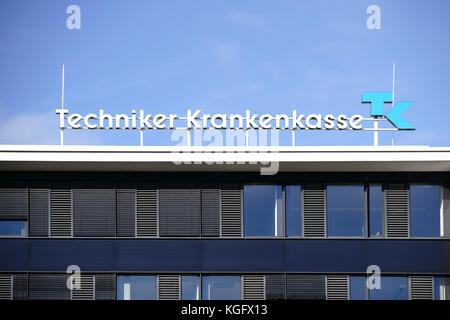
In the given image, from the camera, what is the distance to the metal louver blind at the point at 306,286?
2769cm

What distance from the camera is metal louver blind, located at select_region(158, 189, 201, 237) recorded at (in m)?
28.0

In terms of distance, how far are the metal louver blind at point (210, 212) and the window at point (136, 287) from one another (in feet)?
8.43

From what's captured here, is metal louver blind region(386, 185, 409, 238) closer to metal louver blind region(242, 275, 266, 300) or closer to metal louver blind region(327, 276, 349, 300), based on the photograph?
metal louver blind region(327, 276, 349, 300)

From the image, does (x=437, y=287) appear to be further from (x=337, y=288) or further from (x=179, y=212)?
(x=179, y=212)

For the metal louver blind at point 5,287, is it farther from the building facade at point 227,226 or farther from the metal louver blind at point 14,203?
the metal louver blind at point 14,203

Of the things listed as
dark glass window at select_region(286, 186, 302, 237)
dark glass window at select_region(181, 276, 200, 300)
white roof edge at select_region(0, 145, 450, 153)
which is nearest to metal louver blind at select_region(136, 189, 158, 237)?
dark glass window at select_region(181, 276, 200, 300)

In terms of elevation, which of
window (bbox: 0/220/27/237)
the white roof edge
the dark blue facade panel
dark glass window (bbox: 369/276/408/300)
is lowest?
dark glass window (bbox: 369/276/408/300)

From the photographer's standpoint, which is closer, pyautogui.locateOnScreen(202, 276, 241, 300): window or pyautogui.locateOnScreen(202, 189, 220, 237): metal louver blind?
pyautogui.locateOnScreen(202, 276, 241, 300): window

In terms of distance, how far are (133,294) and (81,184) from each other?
4.36m

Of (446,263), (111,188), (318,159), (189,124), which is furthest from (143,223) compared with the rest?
(446,263)

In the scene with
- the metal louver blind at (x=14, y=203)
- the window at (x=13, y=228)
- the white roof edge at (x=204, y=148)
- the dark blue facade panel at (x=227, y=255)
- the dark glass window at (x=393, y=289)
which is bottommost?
the dark glass window at (x=393, y=289)

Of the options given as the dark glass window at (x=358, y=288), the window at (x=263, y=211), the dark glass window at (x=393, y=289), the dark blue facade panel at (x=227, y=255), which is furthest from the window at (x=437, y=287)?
the window at (x=263, y=211)

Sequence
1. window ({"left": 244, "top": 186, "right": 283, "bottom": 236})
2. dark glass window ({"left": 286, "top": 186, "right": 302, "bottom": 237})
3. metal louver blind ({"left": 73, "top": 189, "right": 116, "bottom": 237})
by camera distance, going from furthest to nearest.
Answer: dark glass window ({"left": 286, "top": 186, "right": 302, "bottom": 237}) → window ({"left": 244, "top": 186, "right": 283, "bottom": 236}) → metal louver blind ({"left": 73, "top": 189, "right": 116, "bottom": 237})

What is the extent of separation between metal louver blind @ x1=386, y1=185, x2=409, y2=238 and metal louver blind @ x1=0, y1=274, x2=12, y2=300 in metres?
13.6
